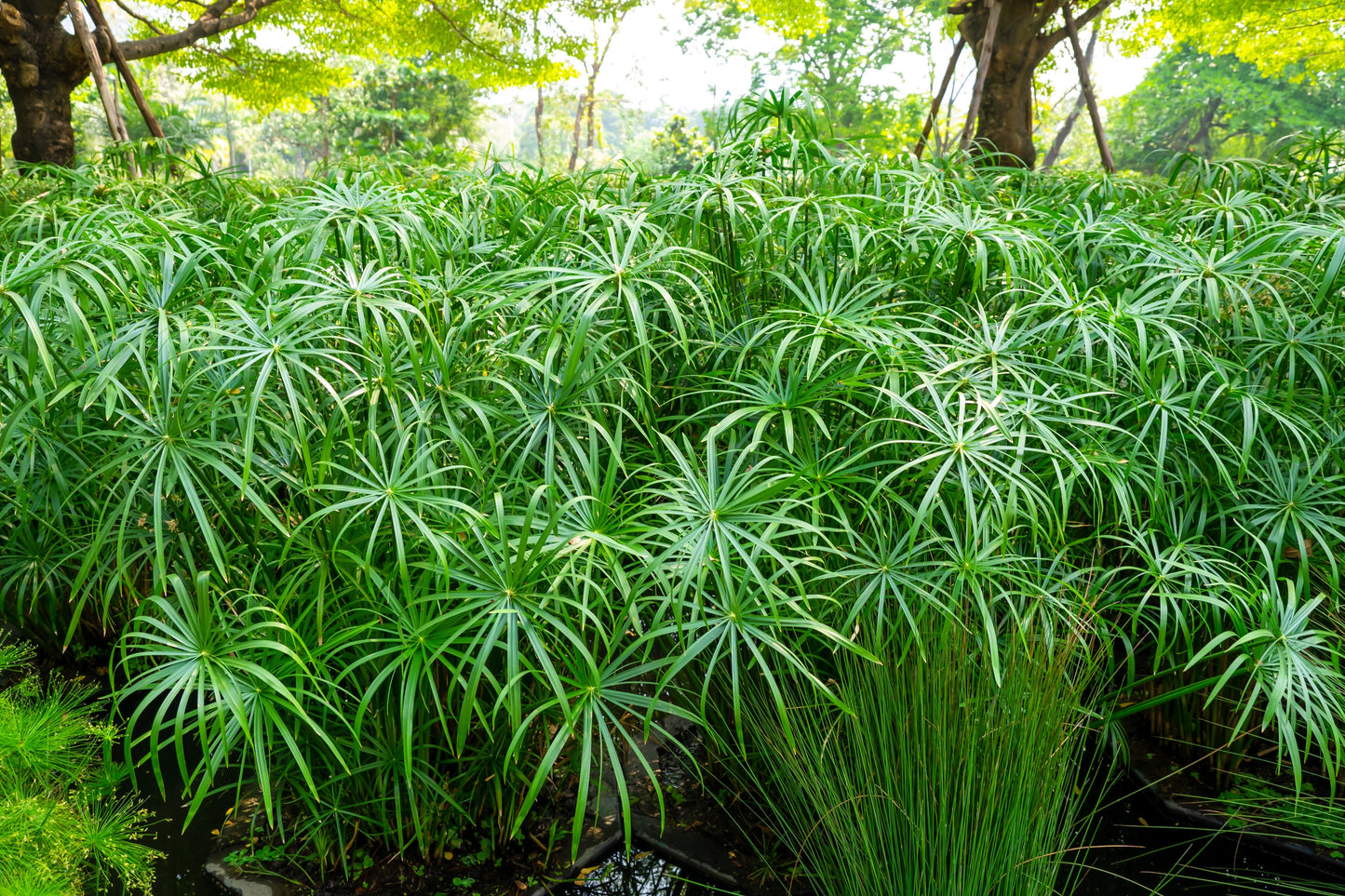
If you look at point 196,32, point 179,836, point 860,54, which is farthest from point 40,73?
point 860,54

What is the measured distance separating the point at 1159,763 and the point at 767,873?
4.12 ft

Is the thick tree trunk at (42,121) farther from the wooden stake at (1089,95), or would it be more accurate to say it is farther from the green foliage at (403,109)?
the green foliage at (403,109)

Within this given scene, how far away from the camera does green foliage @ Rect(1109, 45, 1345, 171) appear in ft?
62.8

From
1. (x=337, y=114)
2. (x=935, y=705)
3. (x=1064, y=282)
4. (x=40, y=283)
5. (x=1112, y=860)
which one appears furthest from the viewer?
(x=337, y=114)

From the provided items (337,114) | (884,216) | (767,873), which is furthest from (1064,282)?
(337,114)

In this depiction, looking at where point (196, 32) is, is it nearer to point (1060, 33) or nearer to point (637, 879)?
point (1060, 33)

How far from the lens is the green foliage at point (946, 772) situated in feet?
5.23

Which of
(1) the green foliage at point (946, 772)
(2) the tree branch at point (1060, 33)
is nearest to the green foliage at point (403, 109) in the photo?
(2) the tree branch at point (1060, 33)

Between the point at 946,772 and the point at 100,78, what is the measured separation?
4178 mm

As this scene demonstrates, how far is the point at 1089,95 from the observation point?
408 centimetres

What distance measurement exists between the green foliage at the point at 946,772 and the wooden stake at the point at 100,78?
3408 millimetres

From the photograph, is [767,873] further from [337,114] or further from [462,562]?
[337,114]

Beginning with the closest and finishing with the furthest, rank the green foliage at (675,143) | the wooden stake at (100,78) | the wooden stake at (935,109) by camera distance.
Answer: the wooden stake at (935,109) → the wooden stake at (100,78) → the green foliage at (675,143)

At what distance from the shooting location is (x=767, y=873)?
2.00 metres
